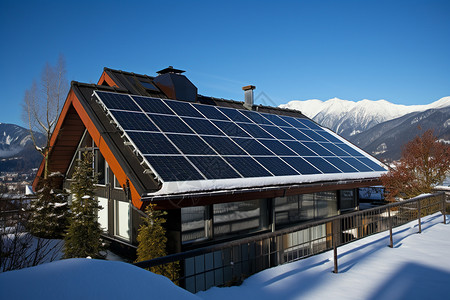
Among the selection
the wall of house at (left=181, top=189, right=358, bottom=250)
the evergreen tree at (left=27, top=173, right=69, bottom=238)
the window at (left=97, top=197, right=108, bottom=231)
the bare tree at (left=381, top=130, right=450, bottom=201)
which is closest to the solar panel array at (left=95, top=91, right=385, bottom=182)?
the wall of house at (left=181, top=189, right=358, bottom=250)

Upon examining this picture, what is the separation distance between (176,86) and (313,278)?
10.8m

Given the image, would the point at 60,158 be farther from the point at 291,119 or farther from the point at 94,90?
the point at 291,119

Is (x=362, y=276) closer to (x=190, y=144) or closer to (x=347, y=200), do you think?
(x=190, y=144)

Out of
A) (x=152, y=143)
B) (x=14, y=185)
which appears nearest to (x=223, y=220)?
(x=152, y=143)

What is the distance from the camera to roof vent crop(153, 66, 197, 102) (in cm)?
1509

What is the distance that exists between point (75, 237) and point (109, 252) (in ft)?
8.62

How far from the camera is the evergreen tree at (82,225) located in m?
9.68

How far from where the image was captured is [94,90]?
1167 centimetres

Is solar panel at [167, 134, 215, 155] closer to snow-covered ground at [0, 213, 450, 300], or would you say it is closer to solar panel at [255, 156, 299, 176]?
solar panel at [255, 156, 299, 176]

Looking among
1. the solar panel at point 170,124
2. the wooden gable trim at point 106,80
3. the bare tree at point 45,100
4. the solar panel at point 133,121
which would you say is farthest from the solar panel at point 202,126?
the bare tree at point 45,100

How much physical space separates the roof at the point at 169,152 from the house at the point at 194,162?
4 cm

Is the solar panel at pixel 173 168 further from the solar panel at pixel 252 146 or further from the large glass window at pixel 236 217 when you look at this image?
the solar panel at pixel 252 146

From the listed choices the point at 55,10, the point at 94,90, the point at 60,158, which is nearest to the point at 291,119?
the point at 94,90

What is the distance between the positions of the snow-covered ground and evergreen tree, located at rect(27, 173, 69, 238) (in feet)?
33.0
